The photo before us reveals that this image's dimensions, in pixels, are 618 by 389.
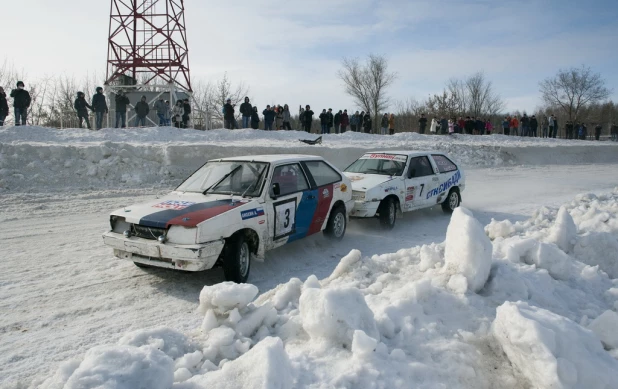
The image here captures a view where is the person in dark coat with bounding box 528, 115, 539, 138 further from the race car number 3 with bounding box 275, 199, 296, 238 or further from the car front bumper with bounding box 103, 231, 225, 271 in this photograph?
the car front bumper with bounding box 103, 231, 225, 271

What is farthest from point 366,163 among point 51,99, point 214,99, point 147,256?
point 214,99

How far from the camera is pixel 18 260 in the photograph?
6.38m

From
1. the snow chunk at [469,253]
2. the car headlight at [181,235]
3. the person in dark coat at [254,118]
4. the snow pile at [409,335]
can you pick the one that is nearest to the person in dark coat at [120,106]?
the person in dark coat at [254,118]

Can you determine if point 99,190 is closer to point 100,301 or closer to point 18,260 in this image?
point 18,260

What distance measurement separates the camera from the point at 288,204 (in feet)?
21.6

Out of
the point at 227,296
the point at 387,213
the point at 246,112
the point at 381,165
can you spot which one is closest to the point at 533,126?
the point at 246,112

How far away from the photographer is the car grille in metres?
5.44

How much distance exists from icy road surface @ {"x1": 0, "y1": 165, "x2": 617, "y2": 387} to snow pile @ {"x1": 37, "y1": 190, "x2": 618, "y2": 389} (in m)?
1.14

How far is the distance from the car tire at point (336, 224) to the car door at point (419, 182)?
5.91ft

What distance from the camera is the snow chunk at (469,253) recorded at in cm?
399

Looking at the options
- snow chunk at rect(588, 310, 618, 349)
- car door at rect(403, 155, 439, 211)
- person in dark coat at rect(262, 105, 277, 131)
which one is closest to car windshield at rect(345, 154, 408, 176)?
car door at rect(403, 155, 439, 211)

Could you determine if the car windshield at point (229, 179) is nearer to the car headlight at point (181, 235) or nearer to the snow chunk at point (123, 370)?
the car headlight at point (181, 235)

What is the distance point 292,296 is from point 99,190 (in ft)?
30.3

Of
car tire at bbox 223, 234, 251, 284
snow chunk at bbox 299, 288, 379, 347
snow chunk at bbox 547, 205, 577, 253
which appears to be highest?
snow chunk at bbox 547, 205, 577, 253
